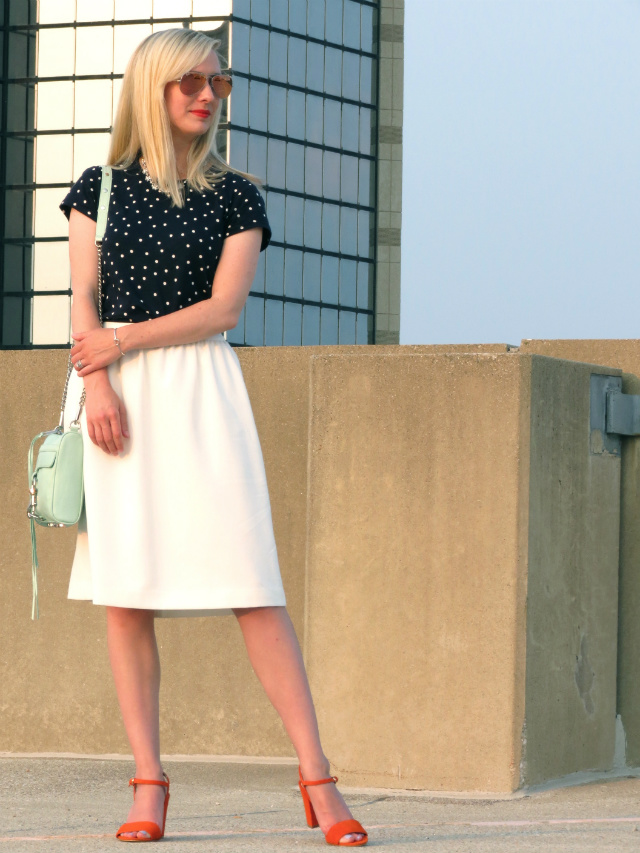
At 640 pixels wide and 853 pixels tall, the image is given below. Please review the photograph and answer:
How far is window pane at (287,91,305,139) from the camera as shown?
71688 mm

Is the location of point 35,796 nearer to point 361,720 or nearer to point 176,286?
point 361,720

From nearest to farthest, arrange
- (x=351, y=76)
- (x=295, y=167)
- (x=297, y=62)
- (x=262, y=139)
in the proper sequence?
(x=262, y=139) < (x=295, y=167) < (x=297, y=62) < (x=351, y=76)

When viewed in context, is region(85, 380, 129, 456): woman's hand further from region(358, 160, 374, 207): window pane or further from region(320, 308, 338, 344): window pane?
region(358, 160, 374, 207): window pane

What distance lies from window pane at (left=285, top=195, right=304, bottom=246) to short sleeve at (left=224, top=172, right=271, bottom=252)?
6735cm

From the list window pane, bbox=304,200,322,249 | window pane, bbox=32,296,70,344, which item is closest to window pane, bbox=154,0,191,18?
window pane, bbox=304,200,322,249

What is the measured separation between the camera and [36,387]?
566 cm

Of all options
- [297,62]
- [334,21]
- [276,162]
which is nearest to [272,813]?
[276,162]

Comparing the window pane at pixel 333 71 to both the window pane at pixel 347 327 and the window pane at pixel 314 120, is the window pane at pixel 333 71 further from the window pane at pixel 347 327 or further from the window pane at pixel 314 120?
the window pane at pixel 347 327

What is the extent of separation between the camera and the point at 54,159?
66.5m

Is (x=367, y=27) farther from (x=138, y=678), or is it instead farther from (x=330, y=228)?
(x=138, y=678)

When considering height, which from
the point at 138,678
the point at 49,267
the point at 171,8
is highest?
the point at 171,8

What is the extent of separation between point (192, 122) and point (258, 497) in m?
0.98

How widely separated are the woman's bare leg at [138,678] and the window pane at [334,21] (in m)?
72.7

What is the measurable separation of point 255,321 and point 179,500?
213 feet
